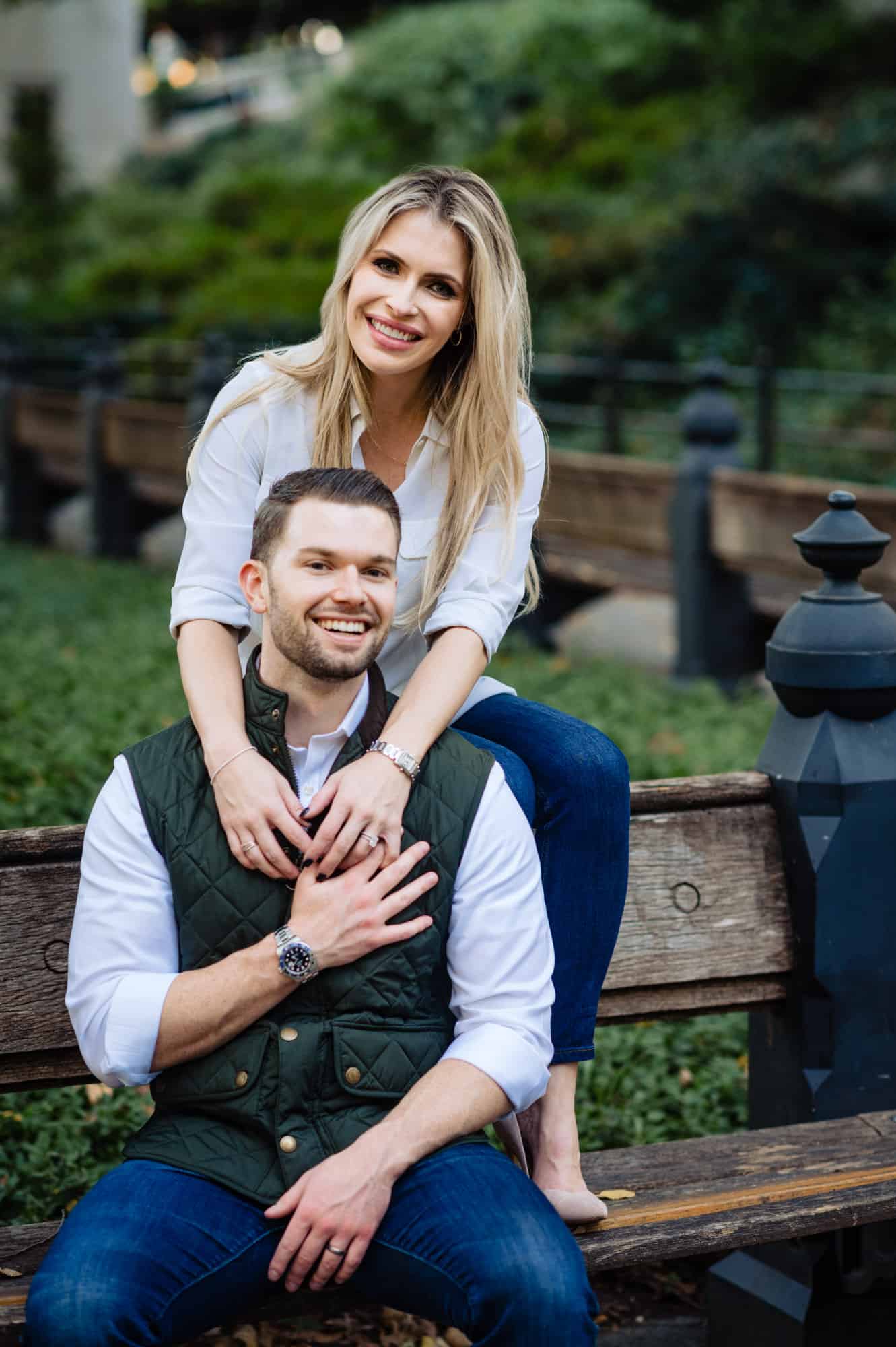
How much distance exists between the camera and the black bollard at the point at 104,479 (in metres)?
13.1

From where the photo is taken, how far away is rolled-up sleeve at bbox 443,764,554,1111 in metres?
2.46

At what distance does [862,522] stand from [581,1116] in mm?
1579

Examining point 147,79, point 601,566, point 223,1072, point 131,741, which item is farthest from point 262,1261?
point 147,79

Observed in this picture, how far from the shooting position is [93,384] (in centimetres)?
1315

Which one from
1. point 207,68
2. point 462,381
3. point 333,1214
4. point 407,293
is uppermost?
point 207,68

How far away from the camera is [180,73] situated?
43750mm

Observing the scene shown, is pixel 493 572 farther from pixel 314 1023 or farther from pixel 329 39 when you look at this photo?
pixel 329 39

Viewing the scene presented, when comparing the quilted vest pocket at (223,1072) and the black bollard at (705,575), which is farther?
the black bollard at (705,575)

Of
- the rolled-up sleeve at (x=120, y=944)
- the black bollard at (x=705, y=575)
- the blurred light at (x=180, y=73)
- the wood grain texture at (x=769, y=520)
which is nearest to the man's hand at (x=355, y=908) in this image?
the rolled-up sleeve at (x=120, y=944)

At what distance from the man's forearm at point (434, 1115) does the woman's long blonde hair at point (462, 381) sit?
878mm

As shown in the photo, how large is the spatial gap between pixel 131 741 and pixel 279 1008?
289cm

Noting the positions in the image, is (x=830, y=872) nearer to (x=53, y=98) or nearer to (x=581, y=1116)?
(x=581, y=1116)

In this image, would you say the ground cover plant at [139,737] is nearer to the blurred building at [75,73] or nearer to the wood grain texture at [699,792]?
the wood grain texture at [699,792]

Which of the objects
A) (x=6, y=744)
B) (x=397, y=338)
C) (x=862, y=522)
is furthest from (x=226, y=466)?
(x=6, y=744)
